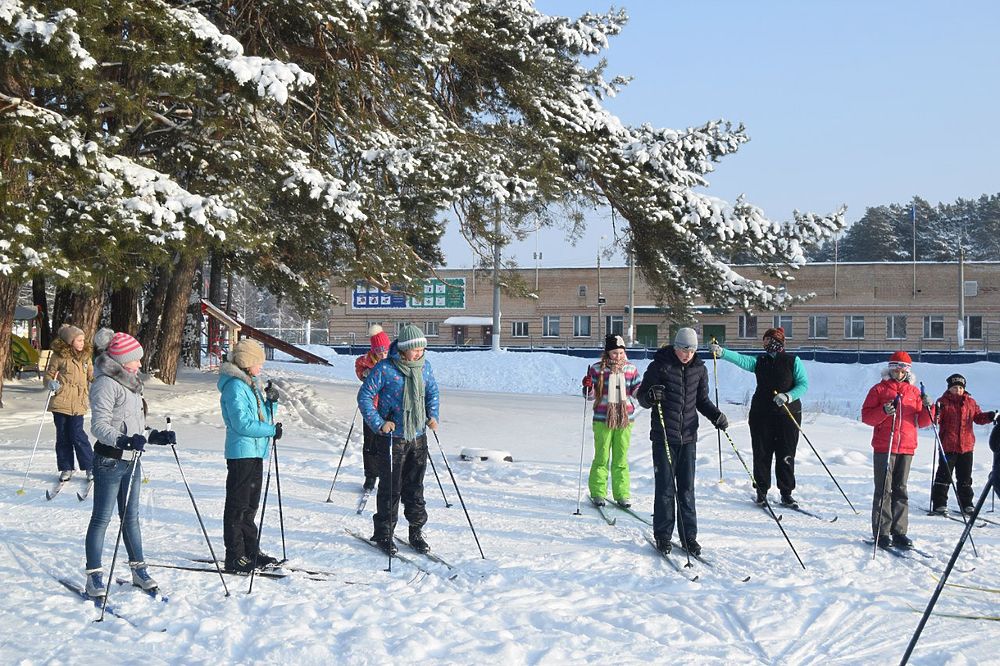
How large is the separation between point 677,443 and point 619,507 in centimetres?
179

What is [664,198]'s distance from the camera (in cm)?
1752

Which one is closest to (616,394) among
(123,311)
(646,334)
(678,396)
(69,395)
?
(678,396)

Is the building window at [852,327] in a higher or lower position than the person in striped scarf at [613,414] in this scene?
higher

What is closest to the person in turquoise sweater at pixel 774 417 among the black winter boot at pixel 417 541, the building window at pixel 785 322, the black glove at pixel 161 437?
the black winter boot at pixel 417 541

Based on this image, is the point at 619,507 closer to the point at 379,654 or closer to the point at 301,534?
the point at 301,534

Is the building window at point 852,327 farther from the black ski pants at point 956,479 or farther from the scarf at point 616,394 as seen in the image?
the scarf at point 616,394

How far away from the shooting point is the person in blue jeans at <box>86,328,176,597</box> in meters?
5.52

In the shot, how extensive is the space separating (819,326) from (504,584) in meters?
50.7

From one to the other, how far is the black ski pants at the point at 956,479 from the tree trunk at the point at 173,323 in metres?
14.8

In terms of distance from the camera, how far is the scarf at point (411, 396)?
22.4ft

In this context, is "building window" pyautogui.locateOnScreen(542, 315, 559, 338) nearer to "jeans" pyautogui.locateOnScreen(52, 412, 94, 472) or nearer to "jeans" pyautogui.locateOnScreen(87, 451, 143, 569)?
"jeans" pyautogui.locateOnScreen(52, 412, 94, 472)

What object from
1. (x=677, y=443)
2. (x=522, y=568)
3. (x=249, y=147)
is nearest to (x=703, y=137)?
(x=249, y=147)

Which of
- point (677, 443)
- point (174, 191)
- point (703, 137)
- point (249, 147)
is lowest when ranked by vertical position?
point (677, 443)

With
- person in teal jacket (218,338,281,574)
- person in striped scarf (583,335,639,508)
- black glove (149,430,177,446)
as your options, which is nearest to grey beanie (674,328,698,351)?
person in striped scarf (583,335,639,508)
